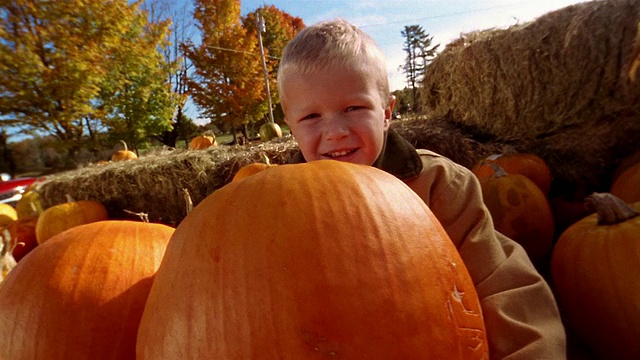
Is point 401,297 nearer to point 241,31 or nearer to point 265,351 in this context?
point 265,351

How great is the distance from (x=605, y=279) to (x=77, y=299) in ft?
5.18

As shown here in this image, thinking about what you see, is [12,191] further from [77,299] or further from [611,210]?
[611,210]

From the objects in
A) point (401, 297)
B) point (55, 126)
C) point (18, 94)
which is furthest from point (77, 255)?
point (55, 126)

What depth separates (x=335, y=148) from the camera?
1322mm

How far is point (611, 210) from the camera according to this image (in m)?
1.35

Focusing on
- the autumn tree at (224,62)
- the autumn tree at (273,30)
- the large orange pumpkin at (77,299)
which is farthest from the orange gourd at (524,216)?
the autumn tree at (273,30)

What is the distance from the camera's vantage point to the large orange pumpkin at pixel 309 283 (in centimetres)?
54

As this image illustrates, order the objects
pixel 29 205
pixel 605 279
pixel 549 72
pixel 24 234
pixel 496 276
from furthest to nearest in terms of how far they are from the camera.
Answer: pixel 29 205 → pixel 24 234 → pixel 549 72 → pixel 605 279 → pixel 496 276

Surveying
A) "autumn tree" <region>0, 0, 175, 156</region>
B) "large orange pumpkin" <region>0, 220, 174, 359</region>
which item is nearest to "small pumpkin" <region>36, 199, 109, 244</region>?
"large orange pumpkin" <region>0, 220, 174, 359</region>

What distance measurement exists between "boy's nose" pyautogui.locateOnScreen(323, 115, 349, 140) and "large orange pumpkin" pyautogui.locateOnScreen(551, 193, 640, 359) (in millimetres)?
1013

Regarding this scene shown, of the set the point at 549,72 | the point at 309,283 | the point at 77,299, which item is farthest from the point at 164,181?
the point at 549,72

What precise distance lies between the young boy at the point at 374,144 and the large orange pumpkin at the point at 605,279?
13.5 inches

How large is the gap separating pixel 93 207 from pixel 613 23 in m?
5.32

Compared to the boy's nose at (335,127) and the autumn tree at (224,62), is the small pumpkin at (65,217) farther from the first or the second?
the autumn tree at (224,62)
